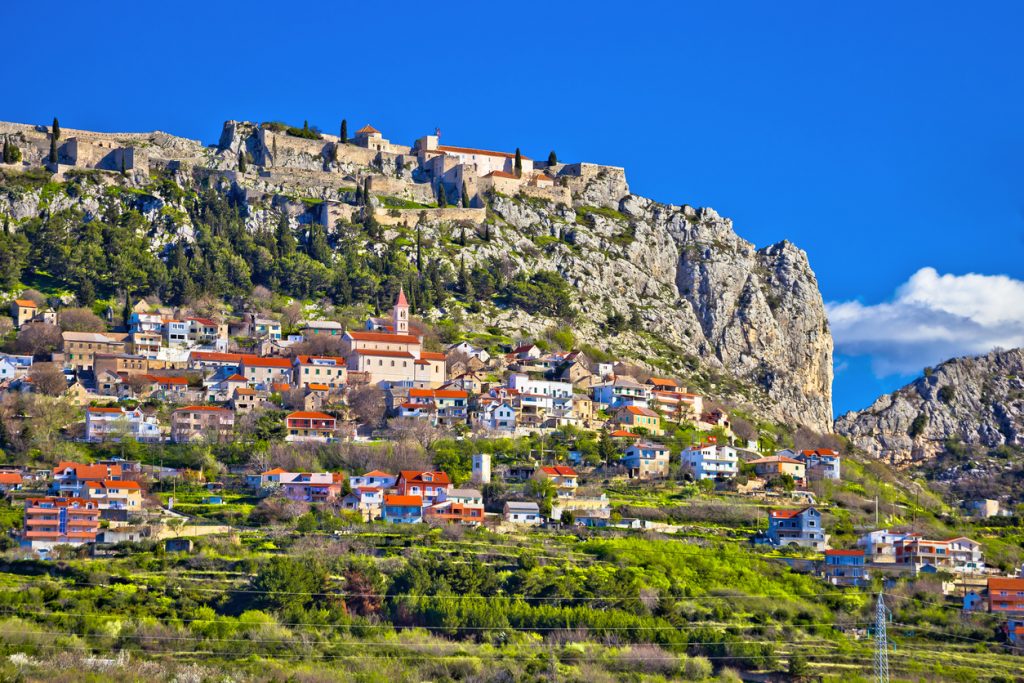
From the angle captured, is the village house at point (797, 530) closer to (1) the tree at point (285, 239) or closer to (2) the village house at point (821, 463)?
(2) the village house at point (821, 463)

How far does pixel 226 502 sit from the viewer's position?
6862 centimetres

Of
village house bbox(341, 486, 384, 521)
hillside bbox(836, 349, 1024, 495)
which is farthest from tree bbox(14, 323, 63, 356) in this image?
hillside bbox(836, 349, 1024, 495)

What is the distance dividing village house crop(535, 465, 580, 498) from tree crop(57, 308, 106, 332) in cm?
2991

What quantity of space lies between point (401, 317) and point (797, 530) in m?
32.8

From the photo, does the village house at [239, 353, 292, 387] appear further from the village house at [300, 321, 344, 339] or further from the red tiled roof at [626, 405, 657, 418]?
the red tiled roof at [626, 405, 657, 418]

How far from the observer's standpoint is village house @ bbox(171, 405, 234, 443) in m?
76.9

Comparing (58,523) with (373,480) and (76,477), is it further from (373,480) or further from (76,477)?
(373,480)

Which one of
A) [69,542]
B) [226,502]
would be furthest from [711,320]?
[69,542]

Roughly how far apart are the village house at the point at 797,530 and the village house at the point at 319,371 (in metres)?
25.7

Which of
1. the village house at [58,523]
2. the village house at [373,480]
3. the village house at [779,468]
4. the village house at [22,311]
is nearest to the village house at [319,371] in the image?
the village house at [373,480]

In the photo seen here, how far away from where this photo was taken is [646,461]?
79188 mm

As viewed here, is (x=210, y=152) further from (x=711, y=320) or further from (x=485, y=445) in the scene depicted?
(x=485, y=445)

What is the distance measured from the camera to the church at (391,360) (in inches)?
3487

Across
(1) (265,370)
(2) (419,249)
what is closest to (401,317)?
(2) (419,249)
